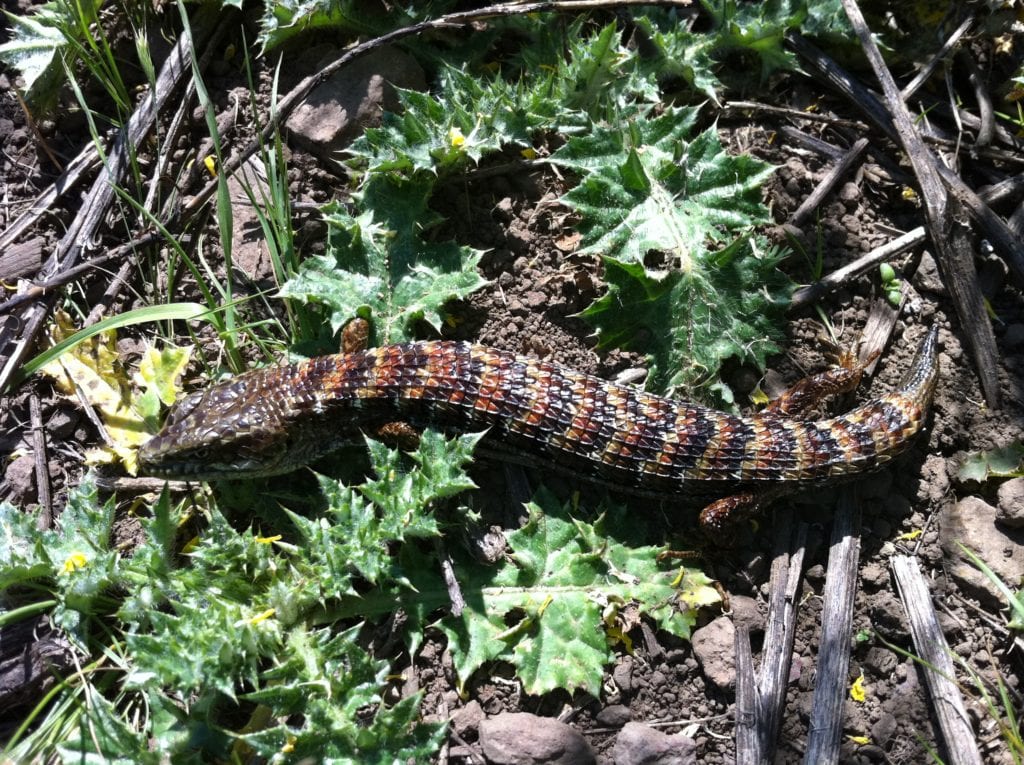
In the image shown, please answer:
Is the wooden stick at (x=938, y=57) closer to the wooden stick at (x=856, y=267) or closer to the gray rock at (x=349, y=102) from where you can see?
the wooden stick at (x=856, y=267)

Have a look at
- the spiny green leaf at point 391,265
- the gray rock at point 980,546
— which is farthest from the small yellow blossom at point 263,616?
the gray rock at point 980,546

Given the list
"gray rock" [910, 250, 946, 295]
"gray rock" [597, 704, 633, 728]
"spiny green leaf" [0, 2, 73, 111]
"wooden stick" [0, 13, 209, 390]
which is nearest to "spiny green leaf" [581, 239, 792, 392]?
"gray rock" [910, 250, 946, 295]

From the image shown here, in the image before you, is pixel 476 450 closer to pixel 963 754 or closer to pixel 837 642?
pixel 837 642

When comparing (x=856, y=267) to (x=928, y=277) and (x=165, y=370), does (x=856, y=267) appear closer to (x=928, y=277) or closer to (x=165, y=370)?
(x=928, y=277)

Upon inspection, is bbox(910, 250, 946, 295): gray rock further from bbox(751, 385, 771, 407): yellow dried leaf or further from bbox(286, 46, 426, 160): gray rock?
bbox(286, 46, 426, 160): gray rock

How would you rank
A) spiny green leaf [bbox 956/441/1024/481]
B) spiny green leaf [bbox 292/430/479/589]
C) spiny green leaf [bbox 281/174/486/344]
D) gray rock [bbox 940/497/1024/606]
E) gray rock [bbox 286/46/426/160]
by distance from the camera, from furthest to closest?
gray rock [bbox 286/46/426/160], spiny green leaf [bbox 281/174/486/344], spiny green leaf [bbox 956/441/1024/481], gray rock [bbox 940/497/1024/606], spiny green leaf [bbox 292/430/479/589]

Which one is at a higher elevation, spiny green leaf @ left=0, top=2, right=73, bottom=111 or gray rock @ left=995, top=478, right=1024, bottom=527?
spiny green leaf @ left=0, top=2, right=73, bottom=111
